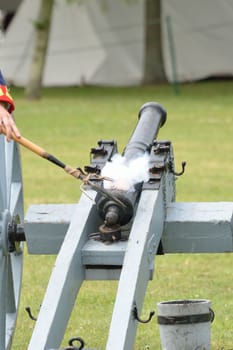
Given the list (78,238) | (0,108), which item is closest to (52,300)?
(78,238)

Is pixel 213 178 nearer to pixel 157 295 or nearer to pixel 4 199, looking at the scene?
pixel 157 295

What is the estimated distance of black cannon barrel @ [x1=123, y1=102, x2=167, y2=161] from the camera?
635 centimetres

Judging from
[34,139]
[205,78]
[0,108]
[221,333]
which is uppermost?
[0,108]

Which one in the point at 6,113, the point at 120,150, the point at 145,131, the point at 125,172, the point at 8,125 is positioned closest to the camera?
the point at 8,125

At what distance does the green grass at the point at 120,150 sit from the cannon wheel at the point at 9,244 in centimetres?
39

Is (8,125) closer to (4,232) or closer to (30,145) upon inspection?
(30,145)

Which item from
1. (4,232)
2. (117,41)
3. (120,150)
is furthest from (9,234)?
(117,41)

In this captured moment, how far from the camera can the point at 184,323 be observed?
6098 millimetres

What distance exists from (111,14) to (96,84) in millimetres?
1600

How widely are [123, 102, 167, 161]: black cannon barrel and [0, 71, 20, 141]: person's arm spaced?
0.62 metres

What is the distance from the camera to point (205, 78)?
3166 cm

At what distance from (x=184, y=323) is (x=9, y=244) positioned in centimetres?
92

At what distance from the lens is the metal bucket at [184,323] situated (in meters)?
6.08

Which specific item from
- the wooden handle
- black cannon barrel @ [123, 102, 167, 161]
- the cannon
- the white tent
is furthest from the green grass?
the wooden handle
